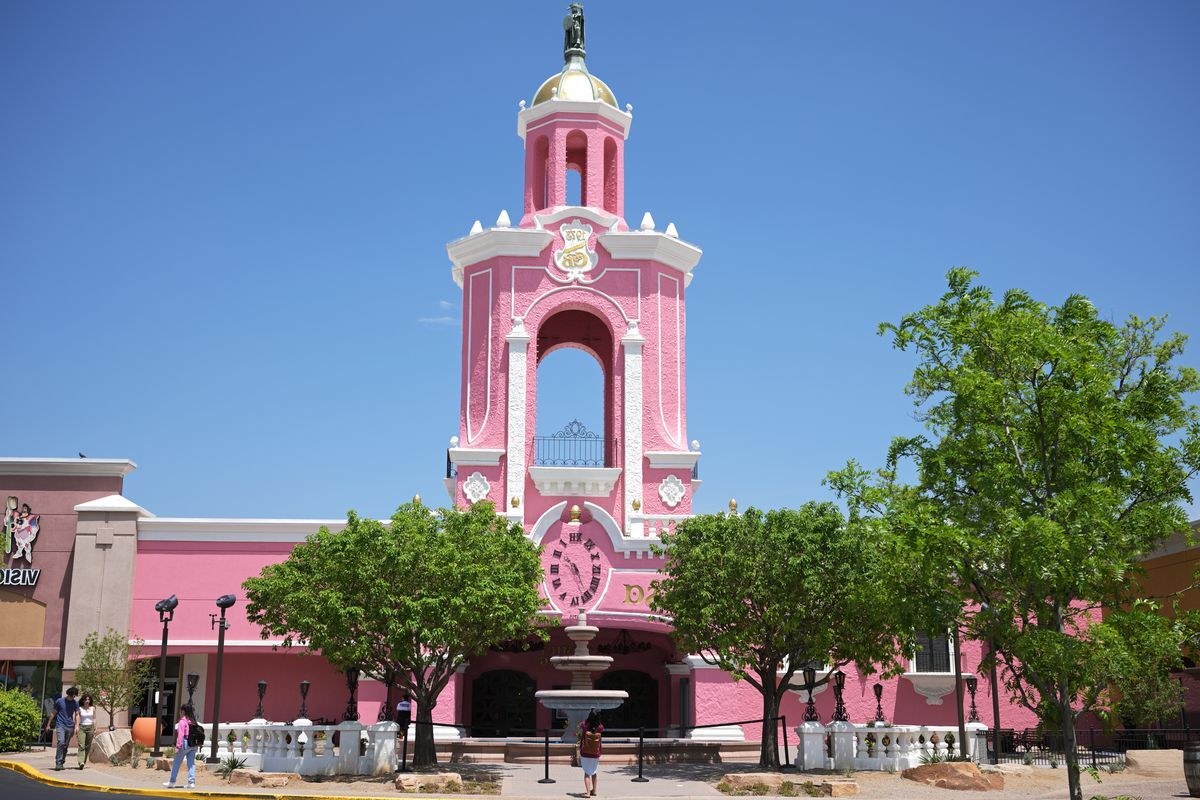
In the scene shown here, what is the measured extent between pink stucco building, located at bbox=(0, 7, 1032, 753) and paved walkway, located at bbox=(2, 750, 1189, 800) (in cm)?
628

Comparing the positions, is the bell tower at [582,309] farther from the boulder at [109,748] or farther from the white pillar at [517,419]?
the boulder at [109,748]

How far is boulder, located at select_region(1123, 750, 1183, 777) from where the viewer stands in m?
25.9

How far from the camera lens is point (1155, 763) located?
26250 millimetres

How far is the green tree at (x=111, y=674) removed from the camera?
3053 centimetres

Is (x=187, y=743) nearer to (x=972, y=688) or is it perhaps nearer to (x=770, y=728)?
(x=770, y=728)

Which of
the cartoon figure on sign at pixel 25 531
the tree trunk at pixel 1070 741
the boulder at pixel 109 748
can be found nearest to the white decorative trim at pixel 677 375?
the boulder at pixel 109 748

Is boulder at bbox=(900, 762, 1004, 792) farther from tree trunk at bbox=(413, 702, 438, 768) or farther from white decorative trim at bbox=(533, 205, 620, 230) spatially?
white decorative trim at bbox=(533, 205, 620, 230)

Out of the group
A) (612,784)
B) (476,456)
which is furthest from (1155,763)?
(476,456)

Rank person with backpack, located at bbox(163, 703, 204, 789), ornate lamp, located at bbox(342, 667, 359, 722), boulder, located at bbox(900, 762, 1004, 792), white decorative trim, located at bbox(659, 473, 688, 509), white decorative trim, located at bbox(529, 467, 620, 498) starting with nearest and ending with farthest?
person with backpack, located at bbox(163, 703, 204, 789) < boulder, located at bbox(900, 762, 1004, 792) < ornate lamp, located at bbox(342, 667, 359, 722) < white decorative trim, located at bbox(529, 467, 620, 498) < white decorative trim, located at bbox(659, 473, 688, 509)

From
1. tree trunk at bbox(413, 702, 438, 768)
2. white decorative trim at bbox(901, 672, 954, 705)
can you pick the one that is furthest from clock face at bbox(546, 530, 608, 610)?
white decorative trim at bbox(901, 672, 954, 705)

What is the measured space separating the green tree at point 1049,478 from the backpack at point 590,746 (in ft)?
21.6

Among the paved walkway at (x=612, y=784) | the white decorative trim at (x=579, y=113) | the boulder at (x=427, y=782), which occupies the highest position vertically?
the white decorative trim at (x=579, y=113)

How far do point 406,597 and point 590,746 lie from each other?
591 centimetres

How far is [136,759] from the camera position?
26.8 meters
